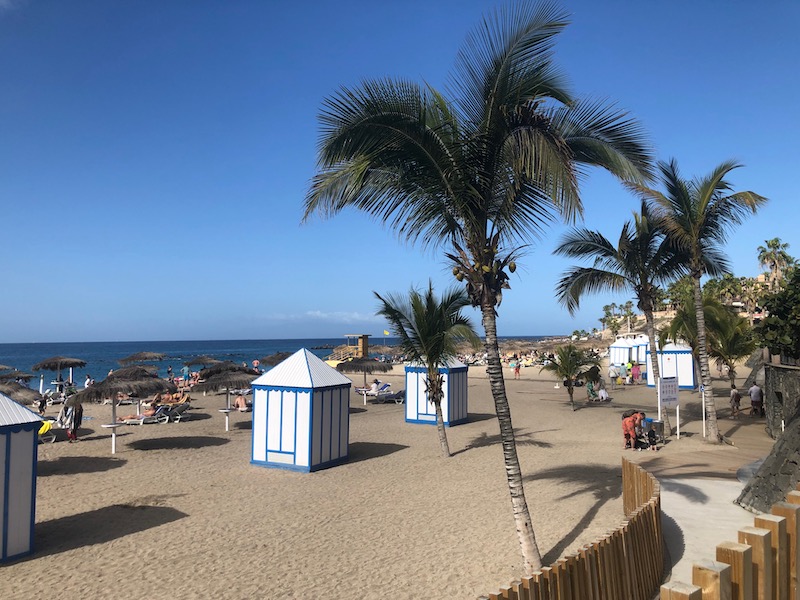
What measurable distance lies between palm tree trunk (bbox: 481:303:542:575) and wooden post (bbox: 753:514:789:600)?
3.36m

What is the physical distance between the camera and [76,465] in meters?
11.7

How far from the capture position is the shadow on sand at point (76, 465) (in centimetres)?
1118

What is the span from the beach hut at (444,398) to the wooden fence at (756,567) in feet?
47.4

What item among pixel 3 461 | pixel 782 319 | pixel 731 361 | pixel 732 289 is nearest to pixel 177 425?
pixel 3 461

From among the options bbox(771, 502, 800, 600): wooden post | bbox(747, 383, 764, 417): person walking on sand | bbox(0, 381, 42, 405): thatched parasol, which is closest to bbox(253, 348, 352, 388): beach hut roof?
bbox(0, 381, 42, 405): thatched parasol

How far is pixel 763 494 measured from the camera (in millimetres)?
7129

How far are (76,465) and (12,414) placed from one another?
6.01m

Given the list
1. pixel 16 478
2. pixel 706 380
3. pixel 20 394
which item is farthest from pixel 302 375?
pixel 706 380

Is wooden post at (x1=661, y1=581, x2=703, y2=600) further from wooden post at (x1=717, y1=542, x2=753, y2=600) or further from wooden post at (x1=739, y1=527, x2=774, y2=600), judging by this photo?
wooden post at (x1=739, y1=527, x2=774, y2=600)

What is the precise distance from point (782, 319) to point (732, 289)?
1810 inches

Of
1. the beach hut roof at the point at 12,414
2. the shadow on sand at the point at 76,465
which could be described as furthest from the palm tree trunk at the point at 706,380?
the shadow on sand at the point at 76,465

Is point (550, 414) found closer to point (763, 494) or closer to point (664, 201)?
point (664, 201)

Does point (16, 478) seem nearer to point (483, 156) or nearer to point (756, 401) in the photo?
point (483, 156)

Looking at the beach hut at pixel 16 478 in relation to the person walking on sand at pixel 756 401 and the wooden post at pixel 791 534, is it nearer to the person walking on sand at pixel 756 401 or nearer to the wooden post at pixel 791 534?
the wooden post at pixel 791 534
